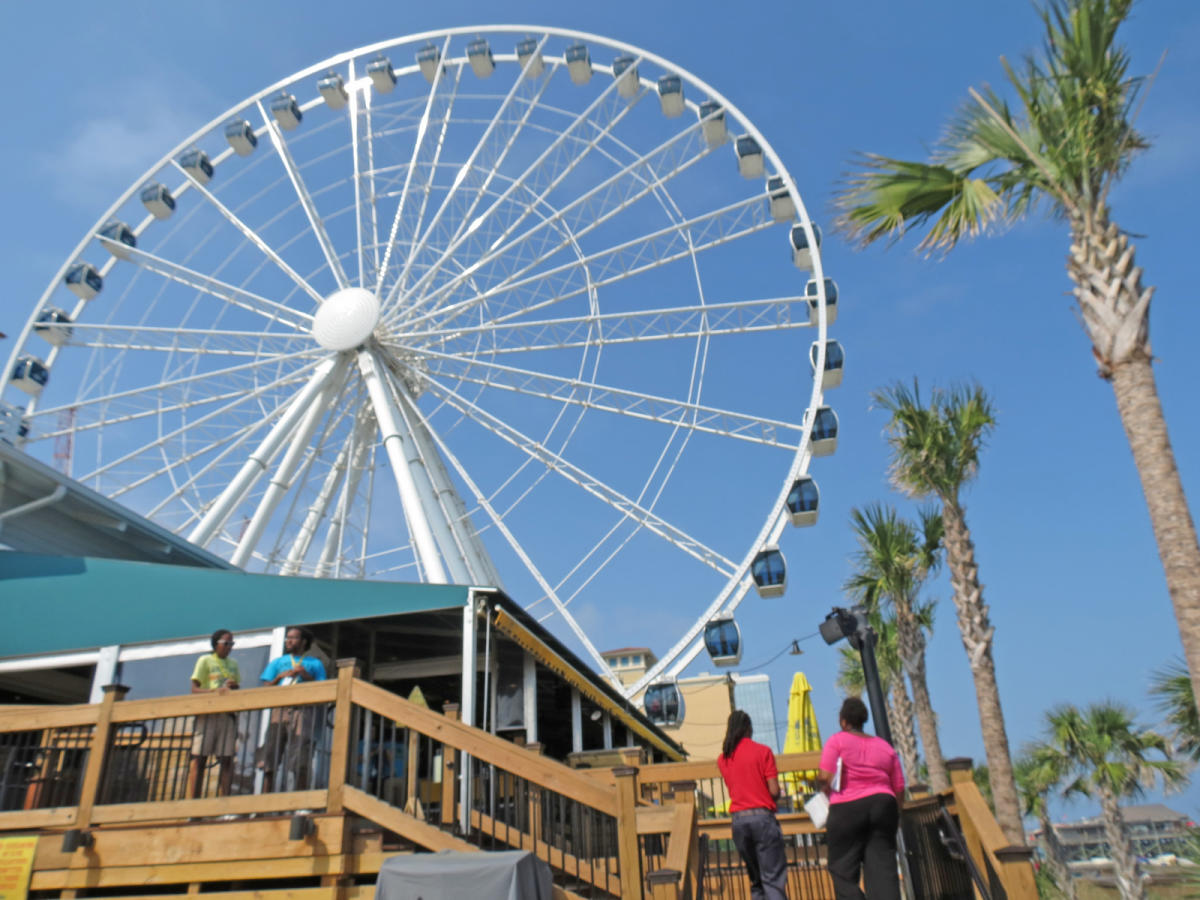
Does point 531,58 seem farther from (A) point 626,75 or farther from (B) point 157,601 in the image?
(B) point 157,601

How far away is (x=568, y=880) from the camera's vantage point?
7.82 metres

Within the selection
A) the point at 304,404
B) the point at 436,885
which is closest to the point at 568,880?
the point at 436,885

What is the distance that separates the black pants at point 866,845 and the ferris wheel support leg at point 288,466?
13.1 metres

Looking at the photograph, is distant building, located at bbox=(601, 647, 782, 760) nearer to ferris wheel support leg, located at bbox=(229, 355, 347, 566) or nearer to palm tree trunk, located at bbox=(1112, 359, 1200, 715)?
ferris wheel support leg, located at bbox=(229, 355, 347, 566)

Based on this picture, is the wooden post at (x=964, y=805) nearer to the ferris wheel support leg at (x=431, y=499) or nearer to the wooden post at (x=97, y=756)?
the wooden post at (x=97, y=756)

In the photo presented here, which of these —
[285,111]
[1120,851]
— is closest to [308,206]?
[285,111]

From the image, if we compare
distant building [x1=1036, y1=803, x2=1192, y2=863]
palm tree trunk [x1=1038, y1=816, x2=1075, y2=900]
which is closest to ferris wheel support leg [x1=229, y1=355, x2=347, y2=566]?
palm tree trunk [x1=1038, y1=816, x2=1075, y2=900]

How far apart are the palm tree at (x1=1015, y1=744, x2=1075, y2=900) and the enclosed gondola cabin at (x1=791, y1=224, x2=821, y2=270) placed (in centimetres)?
1235

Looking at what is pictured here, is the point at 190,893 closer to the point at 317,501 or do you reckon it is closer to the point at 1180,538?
the point at 1180,538

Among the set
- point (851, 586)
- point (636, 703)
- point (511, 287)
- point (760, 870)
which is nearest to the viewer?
point (760, 870)

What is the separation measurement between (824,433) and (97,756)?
14.1m

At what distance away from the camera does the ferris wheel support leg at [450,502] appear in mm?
17344

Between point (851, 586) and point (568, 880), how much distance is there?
15663 mm

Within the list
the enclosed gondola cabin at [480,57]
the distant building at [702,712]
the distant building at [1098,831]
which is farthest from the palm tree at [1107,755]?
the distant building at [1098,831]
